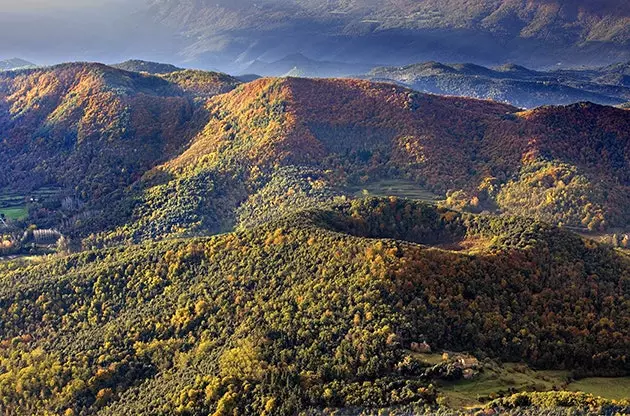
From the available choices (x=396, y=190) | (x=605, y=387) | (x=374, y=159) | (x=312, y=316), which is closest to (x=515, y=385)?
(x=605, y=387)

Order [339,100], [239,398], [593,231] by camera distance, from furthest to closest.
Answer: [339,100] → [593,231] → [239,398]

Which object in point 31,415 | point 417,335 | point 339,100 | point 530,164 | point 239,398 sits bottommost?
point 31,415

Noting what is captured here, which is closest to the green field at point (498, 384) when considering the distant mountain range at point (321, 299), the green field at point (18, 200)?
the distant mountain range at point (321, 299)

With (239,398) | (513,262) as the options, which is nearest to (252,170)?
(513,262)

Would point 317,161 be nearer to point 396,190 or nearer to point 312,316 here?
point 396,190

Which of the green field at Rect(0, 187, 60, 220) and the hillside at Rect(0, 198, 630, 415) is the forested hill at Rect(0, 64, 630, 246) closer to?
the green field at Rect(0, 187, 60, 220)

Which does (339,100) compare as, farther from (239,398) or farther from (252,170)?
(239,398)

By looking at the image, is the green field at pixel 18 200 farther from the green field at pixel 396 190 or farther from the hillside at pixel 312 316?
the green field at pixel 396 190
